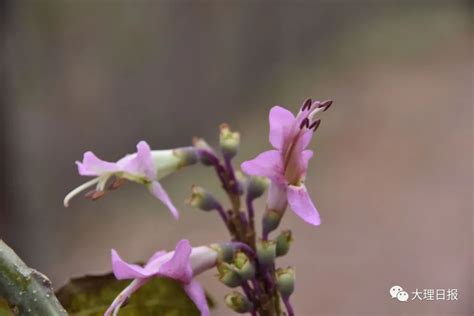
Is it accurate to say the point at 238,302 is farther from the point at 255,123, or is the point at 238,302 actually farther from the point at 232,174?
the point at 255,123

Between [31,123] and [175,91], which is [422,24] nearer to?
[175,91]

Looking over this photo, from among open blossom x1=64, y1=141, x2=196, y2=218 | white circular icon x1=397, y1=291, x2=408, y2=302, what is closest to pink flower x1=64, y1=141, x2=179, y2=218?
open blossom x1=64, y1=141, x2=196, y2=218

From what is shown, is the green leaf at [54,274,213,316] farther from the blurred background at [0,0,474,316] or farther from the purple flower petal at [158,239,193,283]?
the blurred background at [0,0,474,316]

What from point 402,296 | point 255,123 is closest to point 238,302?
point 402,296

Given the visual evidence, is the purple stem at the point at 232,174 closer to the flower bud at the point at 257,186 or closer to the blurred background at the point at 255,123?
the flower bud at the point at 257,186

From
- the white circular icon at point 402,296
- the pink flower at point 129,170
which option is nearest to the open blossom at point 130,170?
the pink flower at point 129,170
